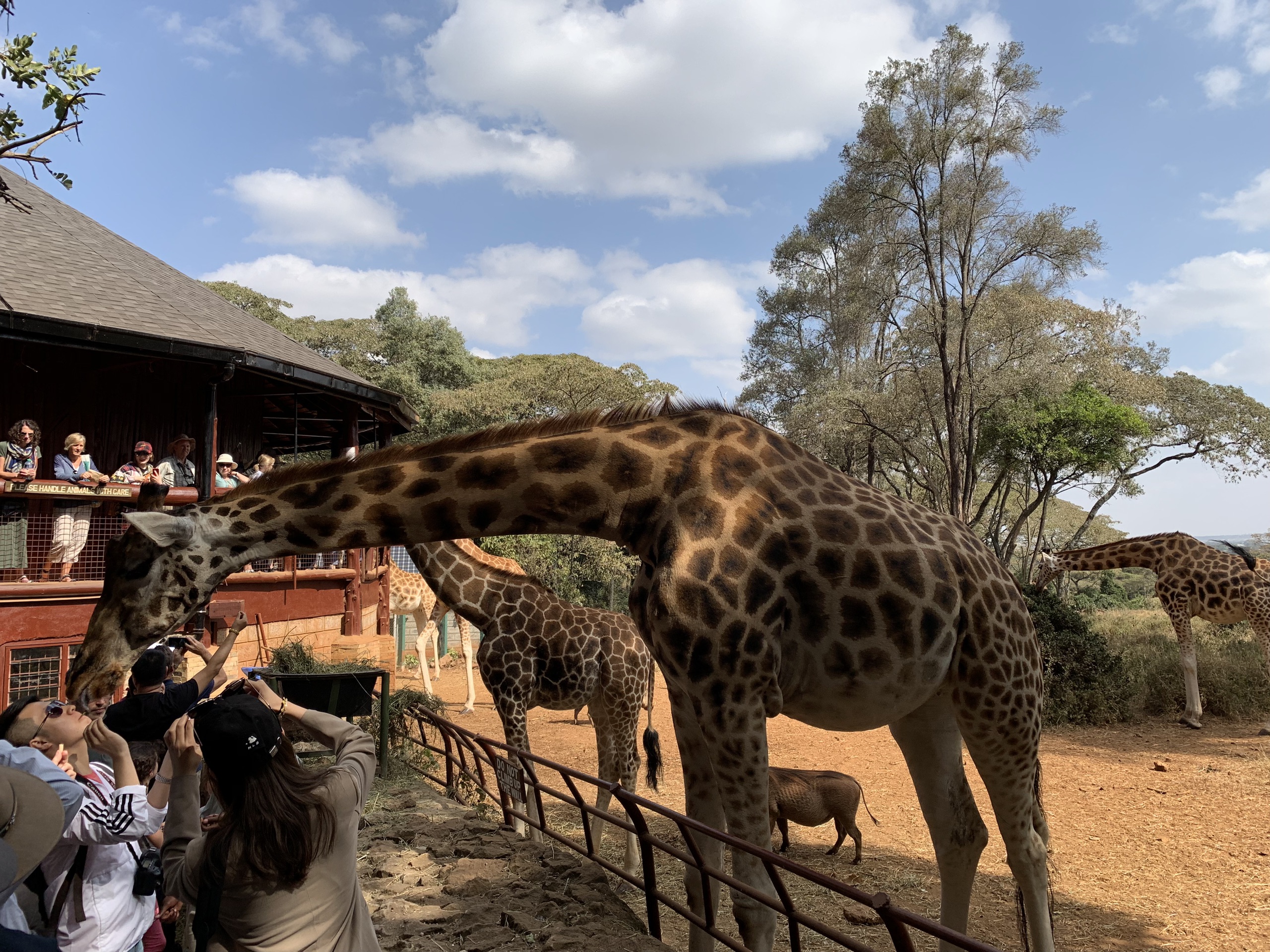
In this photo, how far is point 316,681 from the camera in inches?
269

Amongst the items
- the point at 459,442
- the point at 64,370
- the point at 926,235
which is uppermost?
the point at 926,235

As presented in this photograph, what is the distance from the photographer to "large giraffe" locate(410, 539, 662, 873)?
6977 mm

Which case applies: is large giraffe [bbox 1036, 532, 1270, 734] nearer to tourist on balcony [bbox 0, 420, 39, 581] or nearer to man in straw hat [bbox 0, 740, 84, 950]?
man in straw hat [bbox 0, 740, 84, 950]

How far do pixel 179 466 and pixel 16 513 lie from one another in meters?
2.63

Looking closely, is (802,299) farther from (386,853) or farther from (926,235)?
(386,853)

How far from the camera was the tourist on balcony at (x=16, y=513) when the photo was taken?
891 centimetres

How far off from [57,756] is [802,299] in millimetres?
38482

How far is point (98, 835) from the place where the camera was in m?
2.86

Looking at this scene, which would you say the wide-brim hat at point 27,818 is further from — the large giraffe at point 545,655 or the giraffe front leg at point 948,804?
the large giraffe at point 545,655

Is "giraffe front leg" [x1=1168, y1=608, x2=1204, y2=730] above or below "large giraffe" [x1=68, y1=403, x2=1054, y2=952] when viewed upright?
below

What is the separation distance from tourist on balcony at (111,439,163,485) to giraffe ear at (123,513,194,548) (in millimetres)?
7226

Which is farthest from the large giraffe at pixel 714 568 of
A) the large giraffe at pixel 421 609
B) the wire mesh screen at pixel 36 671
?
the large giraffe at pixel 421 609

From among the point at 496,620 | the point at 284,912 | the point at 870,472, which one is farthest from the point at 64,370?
the point at 870,472

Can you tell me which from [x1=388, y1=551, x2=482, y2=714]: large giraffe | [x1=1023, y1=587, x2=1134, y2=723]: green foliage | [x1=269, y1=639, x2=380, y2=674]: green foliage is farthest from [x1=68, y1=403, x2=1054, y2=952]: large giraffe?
[x1=388, y1=551, x2=482, y2=714]: large giraffe
